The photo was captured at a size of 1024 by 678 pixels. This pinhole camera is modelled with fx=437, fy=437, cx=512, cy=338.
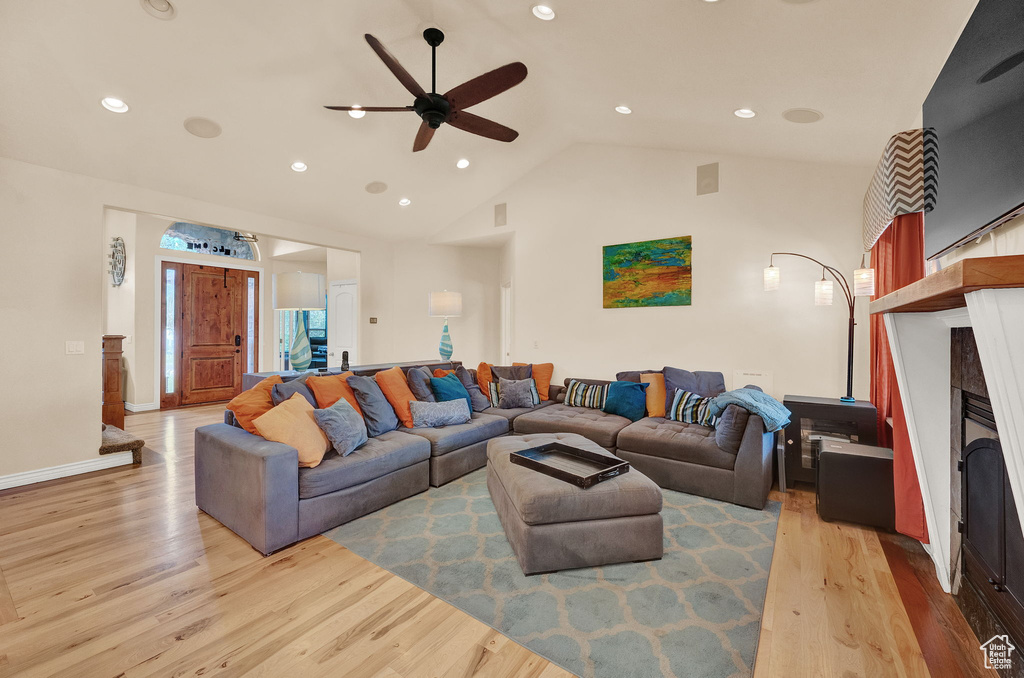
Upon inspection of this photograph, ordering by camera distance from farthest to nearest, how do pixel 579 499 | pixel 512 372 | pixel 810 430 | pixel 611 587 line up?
pixel 512 372, pixel 810 430, pixel 579 499, pixel 611 587

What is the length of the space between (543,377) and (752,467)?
2.42 metres

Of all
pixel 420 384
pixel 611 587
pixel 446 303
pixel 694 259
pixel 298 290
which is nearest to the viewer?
pixel 611 587

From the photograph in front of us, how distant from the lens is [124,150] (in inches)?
138

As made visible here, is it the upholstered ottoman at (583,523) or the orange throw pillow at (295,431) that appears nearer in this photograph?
the upholstered ottoman at (583,523)

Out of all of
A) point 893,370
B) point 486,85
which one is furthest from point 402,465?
point 893,370

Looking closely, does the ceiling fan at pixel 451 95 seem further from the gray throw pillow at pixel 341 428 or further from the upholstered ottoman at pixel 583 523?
the upholstered ottoman at pixel 583 523

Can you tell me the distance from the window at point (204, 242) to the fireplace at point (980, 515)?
7779 millimetres

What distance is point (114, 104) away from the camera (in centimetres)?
306

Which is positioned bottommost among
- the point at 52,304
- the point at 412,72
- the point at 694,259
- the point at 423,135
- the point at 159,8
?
the point at 52,304

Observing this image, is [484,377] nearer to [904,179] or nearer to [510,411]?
[510,411]

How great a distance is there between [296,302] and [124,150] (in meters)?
1.73

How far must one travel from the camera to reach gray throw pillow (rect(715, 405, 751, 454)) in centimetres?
309

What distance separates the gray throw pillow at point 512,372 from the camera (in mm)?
4891

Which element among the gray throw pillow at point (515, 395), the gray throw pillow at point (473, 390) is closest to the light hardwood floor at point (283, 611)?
the gray throw pillow at point (473, 390)
